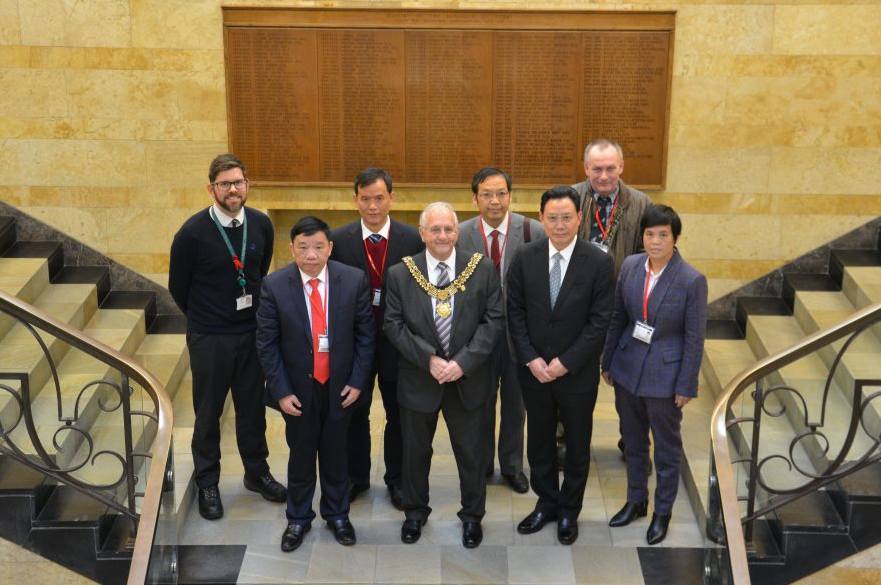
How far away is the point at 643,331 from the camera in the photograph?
528 centimetres

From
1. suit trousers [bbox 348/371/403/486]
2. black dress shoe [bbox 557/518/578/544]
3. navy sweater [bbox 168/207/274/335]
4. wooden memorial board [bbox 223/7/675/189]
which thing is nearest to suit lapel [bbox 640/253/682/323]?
black dress shoe [bbox 557/518/578/544]

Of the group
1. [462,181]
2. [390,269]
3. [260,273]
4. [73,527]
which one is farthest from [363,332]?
[462,181]

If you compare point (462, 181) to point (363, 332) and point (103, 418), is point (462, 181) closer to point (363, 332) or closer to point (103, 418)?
point (363, 332)

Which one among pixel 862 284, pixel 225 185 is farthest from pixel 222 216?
pixel 862 284

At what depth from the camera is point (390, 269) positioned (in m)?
5.23

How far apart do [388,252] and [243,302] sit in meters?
0.78

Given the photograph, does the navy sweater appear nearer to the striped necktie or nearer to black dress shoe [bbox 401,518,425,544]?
the striped necktie

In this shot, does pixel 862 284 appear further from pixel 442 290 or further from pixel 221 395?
pixel 221 395

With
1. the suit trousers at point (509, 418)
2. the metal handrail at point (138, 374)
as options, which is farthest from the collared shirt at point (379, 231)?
the metal handrail at point (138, 374)

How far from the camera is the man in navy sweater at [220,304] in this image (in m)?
5.47

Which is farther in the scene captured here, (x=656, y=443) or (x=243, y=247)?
(x=243, y=247)

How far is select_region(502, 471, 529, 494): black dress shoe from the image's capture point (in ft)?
19.6

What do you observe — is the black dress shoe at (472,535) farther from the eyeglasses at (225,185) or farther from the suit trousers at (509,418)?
the eyeglasses at (225,185)

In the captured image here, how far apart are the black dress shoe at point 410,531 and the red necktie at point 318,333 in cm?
87
